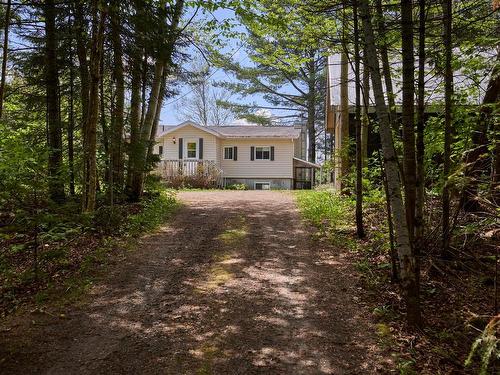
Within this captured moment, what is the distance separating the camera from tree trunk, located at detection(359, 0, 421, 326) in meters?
4.24

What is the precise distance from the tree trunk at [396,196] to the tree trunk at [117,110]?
601 cm

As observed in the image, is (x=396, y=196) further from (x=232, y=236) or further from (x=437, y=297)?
(x=232, y=236)

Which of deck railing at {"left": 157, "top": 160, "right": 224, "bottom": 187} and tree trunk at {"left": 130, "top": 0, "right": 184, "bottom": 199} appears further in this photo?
deck railing at {"left": 157, "top": 160, "right": 224, "bottom": 187}

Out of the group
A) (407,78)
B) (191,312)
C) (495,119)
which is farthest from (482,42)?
(191,312)

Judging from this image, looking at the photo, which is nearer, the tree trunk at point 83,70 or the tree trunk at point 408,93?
the tree trunk at point 408,93

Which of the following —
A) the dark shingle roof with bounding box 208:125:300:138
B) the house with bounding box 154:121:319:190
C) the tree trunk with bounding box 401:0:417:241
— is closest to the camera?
the tree trunk with bounding box 401:0:417:241

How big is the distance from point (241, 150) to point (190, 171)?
16.6ft

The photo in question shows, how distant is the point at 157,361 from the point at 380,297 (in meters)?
2.91

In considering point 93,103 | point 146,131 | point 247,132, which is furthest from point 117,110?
point 247,132

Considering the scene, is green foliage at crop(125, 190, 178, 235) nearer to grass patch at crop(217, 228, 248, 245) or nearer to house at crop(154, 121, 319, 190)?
grass patch at crop(217, 228, 248, 245)

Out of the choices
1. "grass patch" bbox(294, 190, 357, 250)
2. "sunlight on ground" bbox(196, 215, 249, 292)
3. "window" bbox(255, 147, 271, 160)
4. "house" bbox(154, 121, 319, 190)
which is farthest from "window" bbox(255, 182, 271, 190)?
"sunlight on ground" bbox(196, 215, 249, 292)

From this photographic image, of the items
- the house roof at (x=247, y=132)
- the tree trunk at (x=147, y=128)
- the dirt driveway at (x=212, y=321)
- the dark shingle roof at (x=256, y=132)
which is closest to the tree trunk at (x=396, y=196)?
the dirt driveway at (x=212, y=321)

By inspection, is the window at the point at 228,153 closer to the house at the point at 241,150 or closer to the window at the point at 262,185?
the house at the point at 241,150

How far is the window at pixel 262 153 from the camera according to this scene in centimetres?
2656
